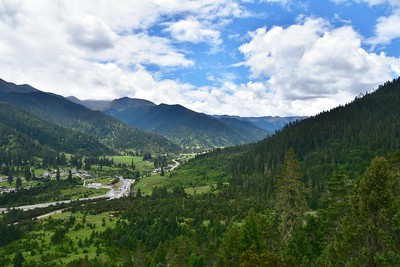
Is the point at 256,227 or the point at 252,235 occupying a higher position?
the point at 256,227

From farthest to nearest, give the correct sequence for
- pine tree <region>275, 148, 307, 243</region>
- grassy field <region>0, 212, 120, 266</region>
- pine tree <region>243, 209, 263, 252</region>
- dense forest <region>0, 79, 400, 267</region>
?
grassy field <region>0, 212, 120, 266</region> < pine tree <region>275, 148, 307, 243</region> < pine tree <region>243, 209, 263, 252</region> < dense forest <region>0, 79, 400, 267</region>

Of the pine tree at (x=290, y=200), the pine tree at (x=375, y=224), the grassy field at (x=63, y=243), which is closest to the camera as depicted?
the pine tree at (x=375, y=224)

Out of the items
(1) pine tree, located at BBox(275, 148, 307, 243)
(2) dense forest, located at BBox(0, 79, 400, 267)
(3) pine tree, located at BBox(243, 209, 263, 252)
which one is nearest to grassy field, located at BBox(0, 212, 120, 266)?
(2) dense forest, located at BBox(0, 79, 400, 267)

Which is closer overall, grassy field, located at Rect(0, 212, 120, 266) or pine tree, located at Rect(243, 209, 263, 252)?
pine tree, located at Rect(243, 209, 263, 252)

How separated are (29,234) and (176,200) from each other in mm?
69435

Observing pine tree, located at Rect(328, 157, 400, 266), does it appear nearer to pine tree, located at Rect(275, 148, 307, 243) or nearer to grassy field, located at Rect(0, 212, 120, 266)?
pine tree, located at Rect(275, 148, 307, 243)

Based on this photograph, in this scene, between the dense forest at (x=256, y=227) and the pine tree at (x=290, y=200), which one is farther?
the pine tree at (x=290, y=200)

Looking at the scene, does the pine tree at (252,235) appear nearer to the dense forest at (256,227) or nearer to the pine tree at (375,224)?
the dense forest at (256,227)

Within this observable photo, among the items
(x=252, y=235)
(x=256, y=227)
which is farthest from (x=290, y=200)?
(x=252, y=235)

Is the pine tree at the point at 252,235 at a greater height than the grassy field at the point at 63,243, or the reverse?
the pine tree at the point at 252,235

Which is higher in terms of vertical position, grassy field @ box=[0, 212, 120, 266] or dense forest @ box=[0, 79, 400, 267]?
dense forest @ box=[0, 79, 400, 267]

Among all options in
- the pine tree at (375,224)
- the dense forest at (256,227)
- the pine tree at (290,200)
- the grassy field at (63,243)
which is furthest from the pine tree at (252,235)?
the grassy field at (63,243)

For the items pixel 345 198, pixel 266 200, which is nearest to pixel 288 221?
pixel 345 198

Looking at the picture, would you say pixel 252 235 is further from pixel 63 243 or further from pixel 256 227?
pixel 63 243
